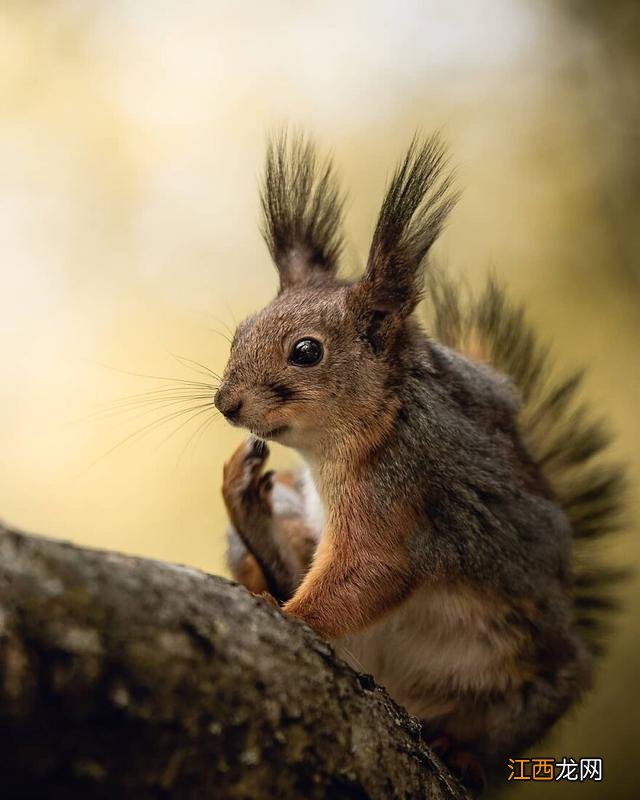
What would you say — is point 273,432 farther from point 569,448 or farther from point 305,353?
point 569,448

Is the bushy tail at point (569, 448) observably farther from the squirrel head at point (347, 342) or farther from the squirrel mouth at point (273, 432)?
the squirrel mouth at point (273, 432)

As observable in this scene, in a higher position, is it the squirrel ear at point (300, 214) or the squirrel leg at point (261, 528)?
the squirrel ear at point (300, 214)

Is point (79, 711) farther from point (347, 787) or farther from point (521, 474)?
Result: point (521, 474)

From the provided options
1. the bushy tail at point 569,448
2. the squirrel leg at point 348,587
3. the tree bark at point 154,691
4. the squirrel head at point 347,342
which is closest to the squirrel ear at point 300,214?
the squirrel head at point 347,342

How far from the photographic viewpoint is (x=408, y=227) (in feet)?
6.30

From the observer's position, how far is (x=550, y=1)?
434cm

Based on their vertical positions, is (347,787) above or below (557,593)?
below

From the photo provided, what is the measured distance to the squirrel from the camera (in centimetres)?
187

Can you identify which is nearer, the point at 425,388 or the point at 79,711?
the point at 79,711

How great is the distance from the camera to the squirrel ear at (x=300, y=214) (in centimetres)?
218

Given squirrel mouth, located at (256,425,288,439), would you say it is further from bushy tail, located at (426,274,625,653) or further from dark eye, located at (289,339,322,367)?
bushy tail, located at (426,274,625,653)

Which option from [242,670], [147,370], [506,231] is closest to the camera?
[242,670]

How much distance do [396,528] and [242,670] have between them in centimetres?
80

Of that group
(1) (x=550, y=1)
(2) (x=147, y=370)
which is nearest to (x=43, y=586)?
(2) (x=147, y=370)
